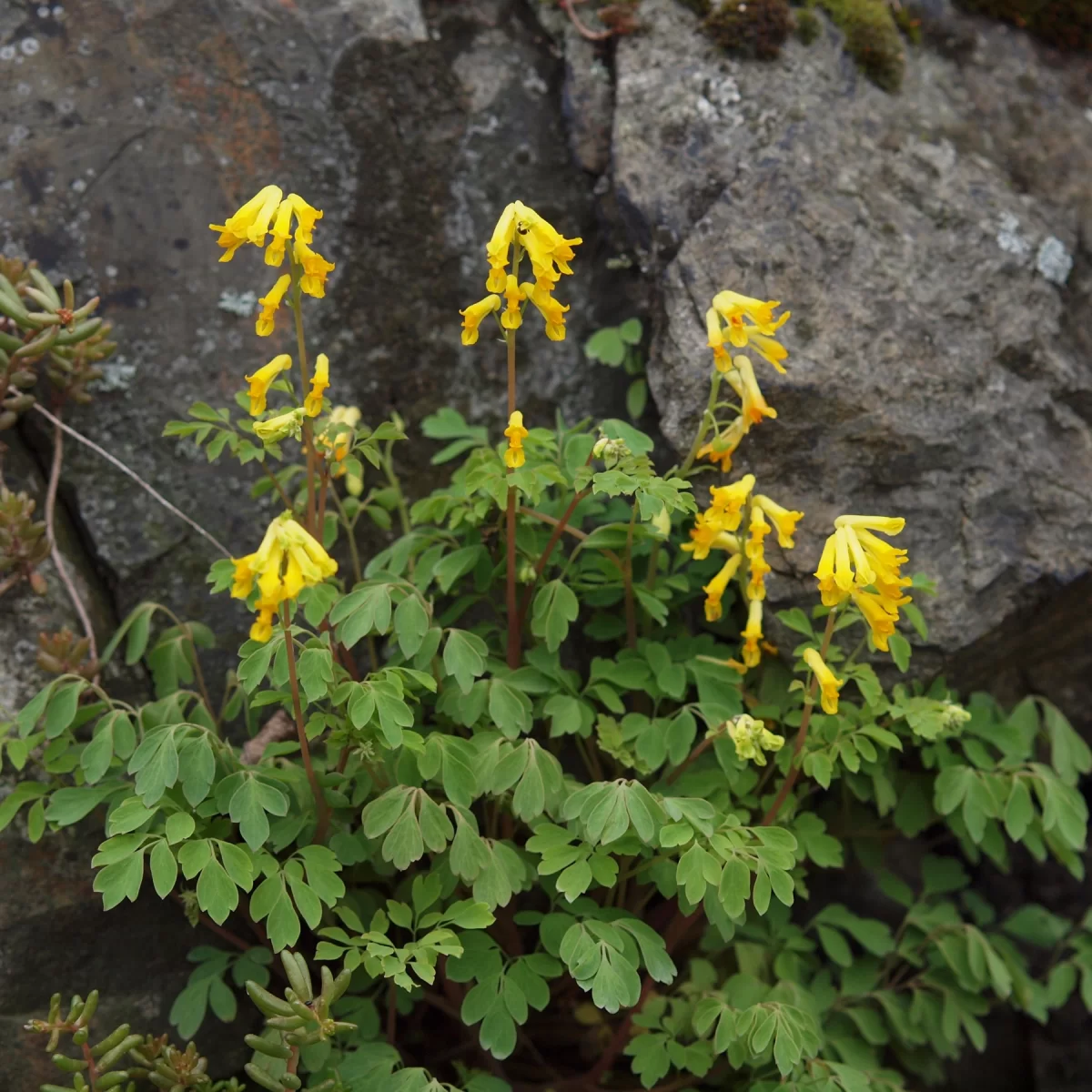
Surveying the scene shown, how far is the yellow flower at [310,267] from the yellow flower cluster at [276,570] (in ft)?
1.92

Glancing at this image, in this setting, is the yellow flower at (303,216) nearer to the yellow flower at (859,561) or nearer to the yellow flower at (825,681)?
the yellow flower at (859,561)

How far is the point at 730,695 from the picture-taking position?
2.64m

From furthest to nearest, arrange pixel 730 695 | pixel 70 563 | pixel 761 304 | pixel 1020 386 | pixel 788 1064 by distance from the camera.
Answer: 1. pixel 1020 386
2. pixel 70 563
3. pixel 730 695
4. pixel 761 304
5. pixel 788 1064

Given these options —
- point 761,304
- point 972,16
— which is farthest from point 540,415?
point 972,16

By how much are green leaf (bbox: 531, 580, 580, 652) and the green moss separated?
6.46 ft

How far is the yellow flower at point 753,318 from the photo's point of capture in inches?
95.5

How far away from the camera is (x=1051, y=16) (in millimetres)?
3590

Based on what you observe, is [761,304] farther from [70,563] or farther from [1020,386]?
[70,563]

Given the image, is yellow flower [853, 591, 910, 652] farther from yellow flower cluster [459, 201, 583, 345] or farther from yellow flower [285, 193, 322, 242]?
yellow flower [285, 193, 322, 242]

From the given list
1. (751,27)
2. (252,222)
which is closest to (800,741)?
(252,222)

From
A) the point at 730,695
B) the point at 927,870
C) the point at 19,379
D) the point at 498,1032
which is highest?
the point at 19,379

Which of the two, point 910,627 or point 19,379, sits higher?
point 19,379

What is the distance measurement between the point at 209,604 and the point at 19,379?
2.52 feet

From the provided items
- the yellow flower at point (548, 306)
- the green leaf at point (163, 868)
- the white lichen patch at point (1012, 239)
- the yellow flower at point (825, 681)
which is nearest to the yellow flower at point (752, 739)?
the yellow flower at point (825, 681)
